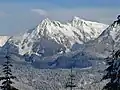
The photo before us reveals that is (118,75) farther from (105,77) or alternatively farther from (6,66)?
(6,66)

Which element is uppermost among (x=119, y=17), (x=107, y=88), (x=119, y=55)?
(x=119, y=17)

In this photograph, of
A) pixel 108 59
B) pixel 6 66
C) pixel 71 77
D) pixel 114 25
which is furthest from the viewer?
pixel 71 77

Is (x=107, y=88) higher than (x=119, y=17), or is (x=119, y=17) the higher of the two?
(x=119, y=17)

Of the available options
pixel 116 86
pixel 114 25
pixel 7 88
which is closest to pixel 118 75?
pixel 116 86

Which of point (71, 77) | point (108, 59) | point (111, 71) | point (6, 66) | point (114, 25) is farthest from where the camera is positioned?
point (71, 77)

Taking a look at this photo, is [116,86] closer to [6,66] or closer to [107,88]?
[107,88]

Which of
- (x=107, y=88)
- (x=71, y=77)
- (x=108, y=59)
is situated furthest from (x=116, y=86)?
(x=71, y=77)

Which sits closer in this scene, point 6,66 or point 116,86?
point 116,86

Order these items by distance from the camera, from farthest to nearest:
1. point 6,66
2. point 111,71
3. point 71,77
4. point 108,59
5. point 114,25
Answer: point 71,77 → point 6,66 → point 108,59 → point 111,71 → point 114,25

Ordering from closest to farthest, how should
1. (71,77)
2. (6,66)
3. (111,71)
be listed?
(111,71)
(6,66)
(71,77)
